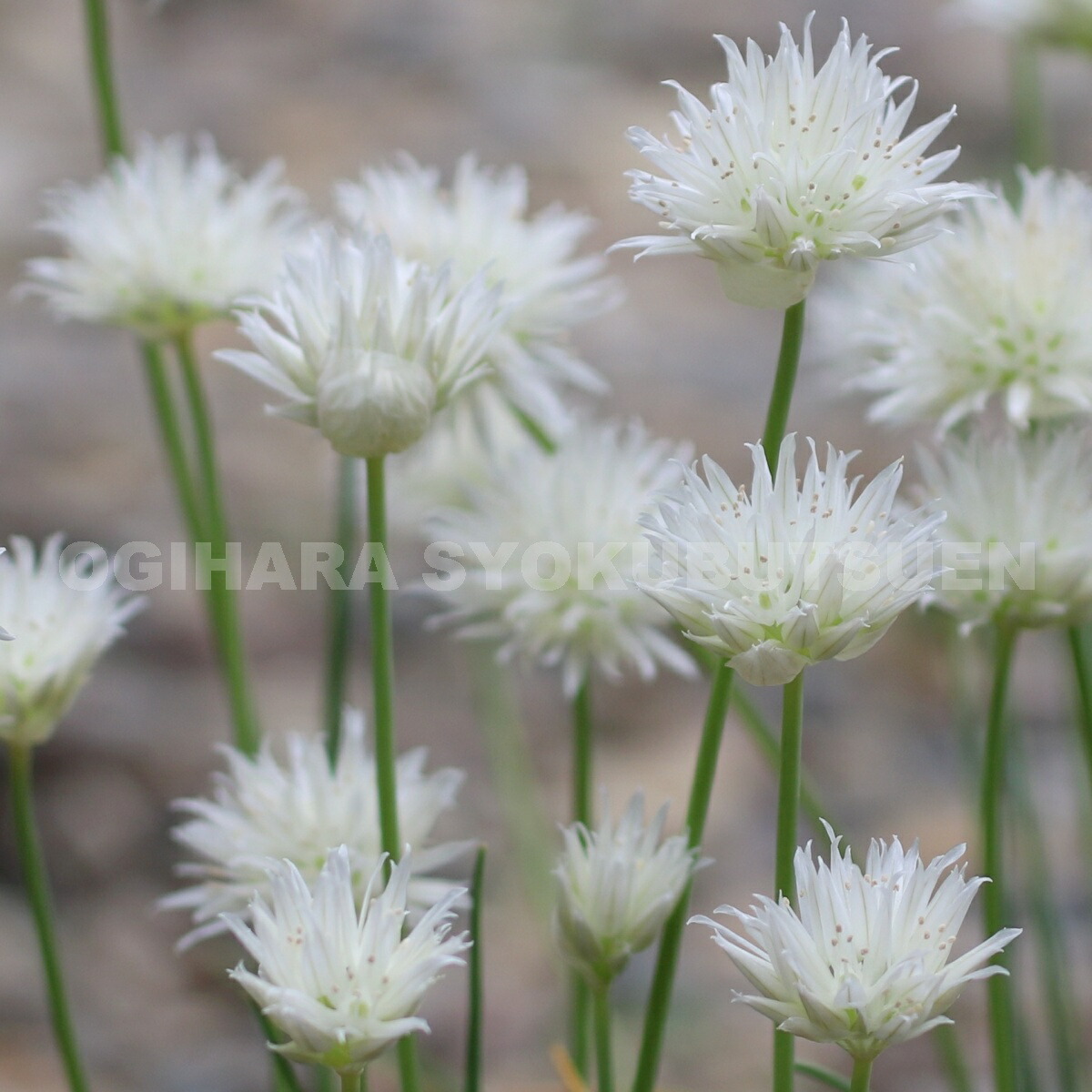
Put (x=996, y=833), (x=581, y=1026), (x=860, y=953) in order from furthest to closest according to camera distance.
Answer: (x=581, y=1026) < (x=996, y=833) < (x=860, y=953)

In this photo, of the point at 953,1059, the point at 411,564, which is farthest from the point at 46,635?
the point at 411,564

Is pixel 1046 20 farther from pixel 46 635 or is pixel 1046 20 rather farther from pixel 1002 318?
pixel 46 635

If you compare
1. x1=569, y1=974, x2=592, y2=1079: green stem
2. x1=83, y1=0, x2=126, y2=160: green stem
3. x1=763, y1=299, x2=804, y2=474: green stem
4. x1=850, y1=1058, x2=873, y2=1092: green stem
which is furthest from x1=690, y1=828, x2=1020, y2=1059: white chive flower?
x1=83, y1=0, x2=126, y2=160: green stem

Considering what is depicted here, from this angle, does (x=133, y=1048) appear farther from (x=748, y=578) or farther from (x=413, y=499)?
(x=748, y=578)

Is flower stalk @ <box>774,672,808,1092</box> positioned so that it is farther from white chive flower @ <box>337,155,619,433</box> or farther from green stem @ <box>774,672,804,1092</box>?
white chive flower @ <box>337,155,619,433</box>

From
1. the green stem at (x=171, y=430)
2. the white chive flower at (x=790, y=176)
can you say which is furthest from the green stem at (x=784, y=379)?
the green stem at (x=171, y=430)

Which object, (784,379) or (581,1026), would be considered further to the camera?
(581,1026)
